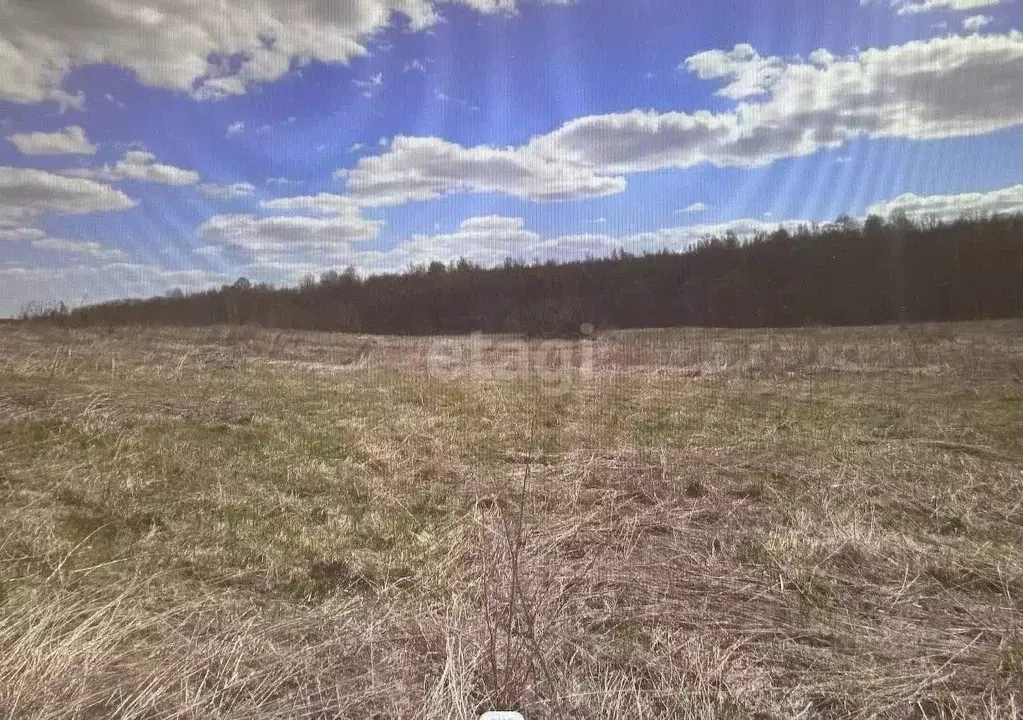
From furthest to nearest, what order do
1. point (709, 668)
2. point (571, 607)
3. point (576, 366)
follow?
1. point (576, 366)
2. point (571, 607)
3. point (709, 668)

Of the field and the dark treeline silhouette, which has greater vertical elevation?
the dark treeline silhouette

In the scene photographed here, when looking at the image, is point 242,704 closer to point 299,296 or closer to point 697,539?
point 697,539

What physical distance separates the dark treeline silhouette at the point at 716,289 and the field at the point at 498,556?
973 centimetres

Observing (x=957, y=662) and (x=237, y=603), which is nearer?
(x=957, y=662)

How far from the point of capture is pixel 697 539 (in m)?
4.02

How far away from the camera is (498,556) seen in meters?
3.71

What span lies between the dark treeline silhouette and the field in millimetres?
9726

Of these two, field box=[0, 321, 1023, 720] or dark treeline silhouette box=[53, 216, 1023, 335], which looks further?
dark treeline silhouette box=[53, 216, 1023, 335]

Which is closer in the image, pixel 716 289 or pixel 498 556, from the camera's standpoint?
pixel 498 556

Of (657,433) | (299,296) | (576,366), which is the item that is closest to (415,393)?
(657,433)

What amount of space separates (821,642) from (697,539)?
120cm

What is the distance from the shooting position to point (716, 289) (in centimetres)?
2709

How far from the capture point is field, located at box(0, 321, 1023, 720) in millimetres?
2490

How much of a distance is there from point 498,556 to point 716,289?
985 inches
